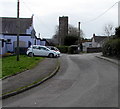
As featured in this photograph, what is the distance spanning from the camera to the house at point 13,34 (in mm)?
33375

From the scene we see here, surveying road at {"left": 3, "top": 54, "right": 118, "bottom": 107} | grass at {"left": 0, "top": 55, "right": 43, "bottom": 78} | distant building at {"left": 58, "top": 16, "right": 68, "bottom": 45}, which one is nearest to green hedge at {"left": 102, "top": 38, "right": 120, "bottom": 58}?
grass at {"left": 0, "top": 55, "right": 43, "bottom": 78}

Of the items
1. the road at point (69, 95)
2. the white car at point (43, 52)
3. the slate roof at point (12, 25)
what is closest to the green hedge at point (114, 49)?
the white car at point (43, 52)

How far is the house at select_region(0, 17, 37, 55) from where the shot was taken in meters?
33.4

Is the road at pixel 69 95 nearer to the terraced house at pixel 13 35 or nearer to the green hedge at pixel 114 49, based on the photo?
the green hedge at pixel 114 49

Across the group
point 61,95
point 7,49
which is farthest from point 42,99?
point 7,49

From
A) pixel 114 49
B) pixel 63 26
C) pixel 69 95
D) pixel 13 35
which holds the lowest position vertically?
pixel 69 95

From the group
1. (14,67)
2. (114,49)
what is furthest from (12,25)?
(14,67)

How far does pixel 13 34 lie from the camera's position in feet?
117

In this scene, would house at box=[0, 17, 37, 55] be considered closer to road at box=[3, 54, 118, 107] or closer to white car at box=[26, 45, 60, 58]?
white car at box=[26, 45, 60, 58]

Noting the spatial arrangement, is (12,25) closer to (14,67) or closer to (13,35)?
(13,35)

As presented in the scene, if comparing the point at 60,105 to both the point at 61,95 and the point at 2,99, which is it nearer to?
the point at 61,95

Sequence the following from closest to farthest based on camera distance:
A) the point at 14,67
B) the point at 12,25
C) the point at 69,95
Result: the point at 69,95
the point at 14,67
the point at 12,25

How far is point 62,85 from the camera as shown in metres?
10.1

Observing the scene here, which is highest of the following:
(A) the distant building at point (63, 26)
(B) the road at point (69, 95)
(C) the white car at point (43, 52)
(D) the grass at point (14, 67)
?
(A) the distant building at point (63, 26)
